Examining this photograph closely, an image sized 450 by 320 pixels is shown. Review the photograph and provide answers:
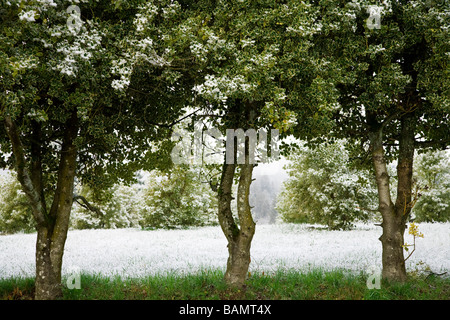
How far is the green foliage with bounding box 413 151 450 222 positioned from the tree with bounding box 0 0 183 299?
36803 mm

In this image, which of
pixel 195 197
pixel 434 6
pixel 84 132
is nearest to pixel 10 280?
pixel 84 132

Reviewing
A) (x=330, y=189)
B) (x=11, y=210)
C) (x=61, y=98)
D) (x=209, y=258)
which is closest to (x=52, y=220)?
(x=61, y=98)

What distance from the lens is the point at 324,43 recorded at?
8.85m

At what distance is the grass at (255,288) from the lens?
9242 mm

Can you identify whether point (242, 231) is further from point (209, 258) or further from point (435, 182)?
point (435, 182)

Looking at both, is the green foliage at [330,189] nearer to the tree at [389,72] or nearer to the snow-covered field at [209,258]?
the snow-covered field at [209,258]

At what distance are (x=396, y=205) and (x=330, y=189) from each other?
61.1ft

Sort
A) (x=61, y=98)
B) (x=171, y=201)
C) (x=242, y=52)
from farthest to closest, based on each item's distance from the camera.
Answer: (x=171, y=201) → (x=242, y=52) → (x=61, y=98)

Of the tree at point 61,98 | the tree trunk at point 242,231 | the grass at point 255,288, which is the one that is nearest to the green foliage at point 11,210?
the tree at point 61,98

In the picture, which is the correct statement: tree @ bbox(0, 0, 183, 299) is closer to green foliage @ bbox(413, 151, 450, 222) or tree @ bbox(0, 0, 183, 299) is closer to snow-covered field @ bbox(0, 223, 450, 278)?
snow-covered field @ bbox(0, 223, 450, 278)

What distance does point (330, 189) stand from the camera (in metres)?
28.6

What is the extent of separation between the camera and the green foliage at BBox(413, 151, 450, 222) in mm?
38469

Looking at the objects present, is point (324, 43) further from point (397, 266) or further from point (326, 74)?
point (397, 266)

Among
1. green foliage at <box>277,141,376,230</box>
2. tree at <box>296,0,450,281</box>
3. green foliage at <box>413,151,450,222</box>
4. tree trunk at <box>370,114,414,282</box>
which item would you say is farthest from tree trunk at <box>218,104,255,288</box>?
green foliage at <box>413,151,450,222</box>
